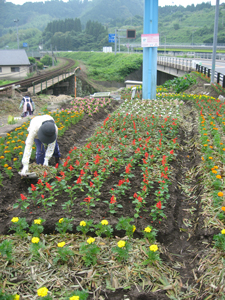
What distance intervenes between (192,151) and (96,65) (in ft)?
158

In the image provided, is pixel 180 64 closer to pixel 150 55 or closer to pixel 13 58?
pixel 150 55

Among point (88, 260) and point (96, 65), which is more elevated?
point (96, 65)

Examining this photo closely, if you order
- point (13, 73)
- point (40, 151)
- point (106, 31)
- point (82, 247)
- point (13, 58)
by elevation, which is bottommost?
point (82, 247)

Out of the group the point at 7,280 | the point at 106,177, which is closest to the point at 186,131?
the point at 106,177

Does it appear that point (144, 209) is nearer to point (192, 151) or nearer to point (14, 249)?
point (14, 249)

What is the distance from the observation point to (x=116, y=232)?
3.71m

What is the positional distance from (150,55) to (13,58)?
109 feet

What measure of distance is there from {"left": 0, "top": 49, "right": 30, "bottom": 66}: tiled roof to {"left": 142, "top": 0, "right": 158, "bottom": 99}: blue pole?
3157 centimetres

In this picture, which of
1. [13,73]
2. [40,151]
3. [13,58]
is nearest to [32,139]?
[40,151]

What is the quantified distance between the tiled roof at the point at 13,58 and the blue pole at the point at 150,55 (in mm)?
31571

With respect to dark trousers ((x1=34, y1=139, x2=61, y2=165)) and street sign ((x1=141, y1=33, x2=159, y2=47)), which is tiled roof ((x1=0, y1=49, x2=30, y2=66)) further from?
dark trousers ((x1=34, y1=139, x2=61, y2=165))

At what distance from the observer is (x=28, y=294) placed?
2750 mm

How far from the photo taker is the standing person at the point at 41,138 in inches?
186

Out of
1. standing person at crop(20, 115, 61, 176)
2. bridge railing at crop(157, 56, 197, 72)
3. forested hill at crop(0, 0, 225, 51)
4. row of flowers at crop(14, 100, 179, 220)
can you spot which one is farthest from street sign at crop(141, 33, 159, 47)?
forested hill at crop(0, 0, 225, 51)
